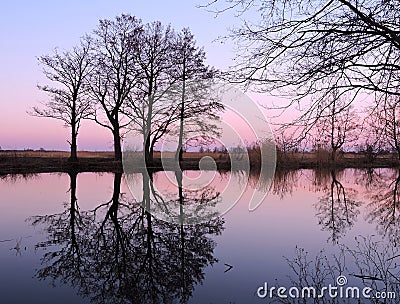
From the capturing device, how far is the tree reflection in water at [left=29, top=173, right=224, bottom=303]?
18.1ft

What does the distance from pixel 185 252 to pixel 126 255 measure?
44.4 inches

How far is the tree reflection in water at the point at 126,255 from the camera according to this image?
5.52 m

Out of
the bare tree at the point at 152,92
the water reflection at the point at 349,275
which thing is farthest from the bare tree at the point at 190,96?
the water reflection at the point at 349,275

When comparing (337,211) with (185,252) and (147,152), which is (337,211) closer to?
(185,252)

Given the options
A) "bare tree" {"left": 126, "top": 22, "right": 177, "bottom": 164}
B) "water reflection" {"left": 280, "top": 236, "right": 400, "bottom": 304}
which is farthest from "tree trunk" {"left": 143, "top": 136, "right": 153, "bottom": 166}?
"water reflection" {"left": 280, "top": 236, "right": 400, "bottom": 304}

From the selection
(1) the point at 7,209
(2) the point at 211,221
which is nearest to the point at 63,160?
(1) the point at 7,209

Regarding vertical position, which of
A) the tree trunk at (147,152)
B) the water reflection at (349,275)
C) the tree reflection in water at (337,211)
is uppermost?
the tree trunk at (147,152)

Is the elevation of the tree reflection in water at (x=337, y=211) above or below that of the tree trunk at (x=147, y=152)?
below

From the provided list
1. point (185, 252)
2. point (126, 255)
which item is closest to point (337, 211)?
point (185, 252)

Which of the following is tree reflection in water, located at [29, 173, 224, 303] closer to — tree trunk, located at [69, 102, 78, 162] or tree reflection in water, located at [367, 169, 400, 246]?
tree reflection in water, located at [367, 169, 400, 246]

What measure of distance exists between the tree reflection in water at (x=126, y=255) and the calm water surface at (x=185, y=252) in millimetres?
18

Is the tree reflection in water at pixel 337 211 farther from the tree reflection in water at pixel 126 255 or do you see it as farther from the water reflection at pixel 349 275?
the tree reflection in water at pixel 126 255

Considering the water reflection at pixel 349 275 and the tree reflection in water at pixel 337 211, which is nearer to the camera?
the water reflection at pixel 349 275

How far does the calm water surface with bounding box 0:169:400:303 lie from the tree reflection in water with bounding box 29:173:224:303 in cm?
2
